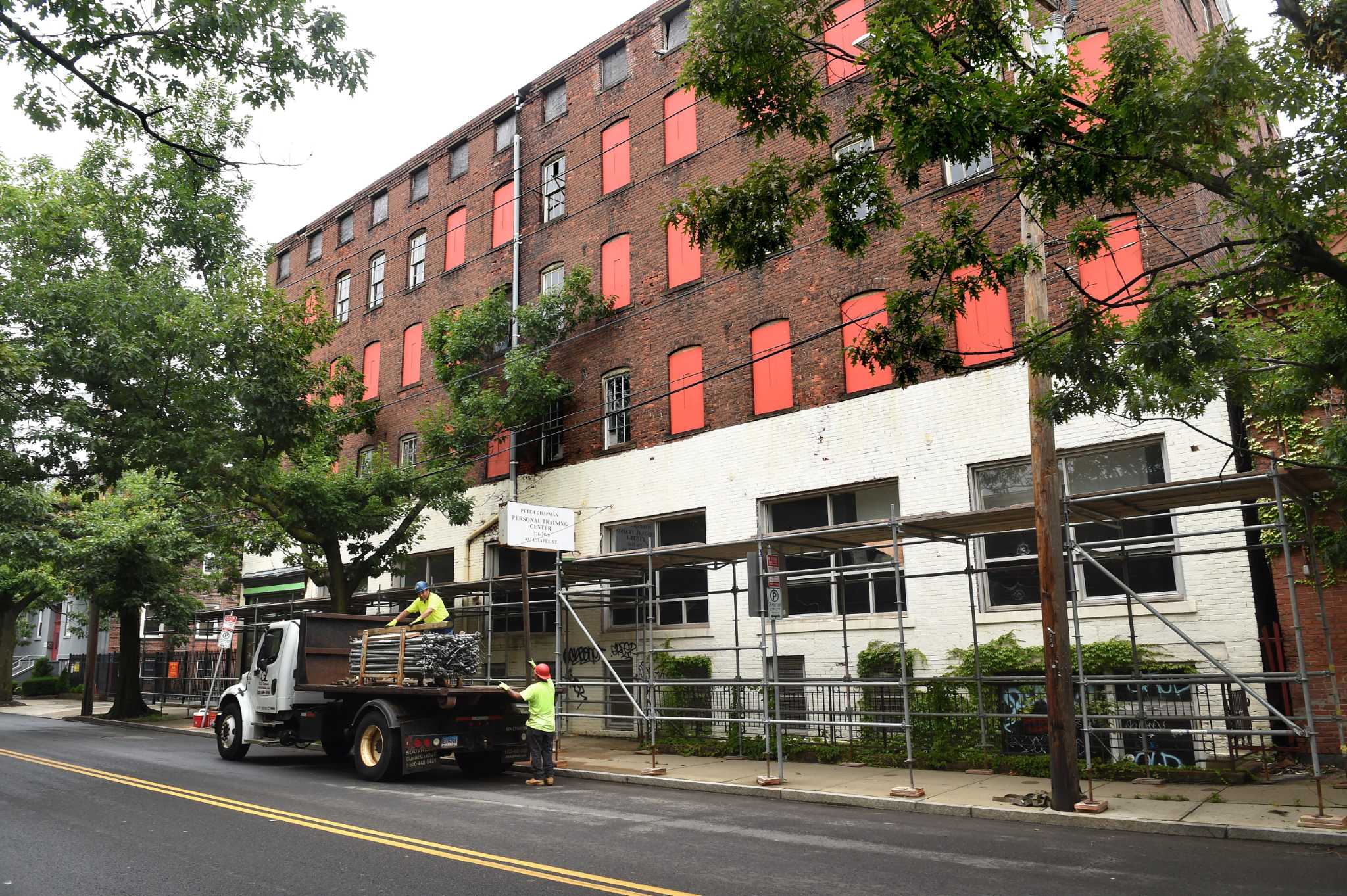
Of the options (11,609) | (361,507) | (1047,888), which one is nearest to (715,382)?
(361,507)

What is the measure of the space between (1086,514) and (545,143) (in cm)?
1794

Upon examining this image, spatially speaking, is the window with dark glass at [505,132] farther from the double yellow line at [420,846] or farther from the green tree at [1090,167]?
the double yellow line at [420,846]

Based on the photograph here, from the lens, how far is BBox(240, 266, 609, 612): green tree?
20922 millimetres

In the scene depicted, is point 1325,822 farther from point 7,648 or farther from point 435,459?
point 7,648

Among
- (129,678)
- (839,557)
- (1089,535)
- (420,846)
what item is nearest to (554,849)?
(420,846)

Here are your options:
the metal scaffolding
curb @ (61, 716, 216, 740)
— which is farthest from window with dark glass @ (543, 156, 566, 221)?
curb @ (61, 716, 216, 740)

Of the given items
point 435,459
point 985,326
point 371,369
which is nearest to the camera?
point 985,326

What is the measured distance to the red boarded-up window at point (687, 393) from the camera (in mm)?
20094

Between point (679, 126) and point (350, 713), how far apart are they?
14.2m

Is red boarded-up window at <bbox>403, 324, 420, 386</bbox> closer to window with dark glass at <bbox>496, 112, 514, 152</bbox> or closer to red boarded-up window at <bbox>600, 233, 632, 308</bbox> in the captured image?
window with dark glass at <bbox>496, 112, 514, 152</bbox>

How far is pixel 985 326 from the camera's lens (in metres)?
16.3

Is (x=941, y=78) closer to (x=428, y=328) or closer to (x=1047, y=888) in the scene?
(x=1047, y=888)

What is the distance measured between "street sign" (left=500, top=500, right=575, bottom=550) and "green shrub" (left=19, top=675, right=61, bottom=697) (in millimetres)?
38580

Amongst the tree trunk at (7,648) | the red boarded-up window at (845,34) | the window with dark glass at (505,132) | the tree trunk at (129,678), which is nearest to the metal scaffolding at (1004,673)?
the red boarded-up window at (845,34)
